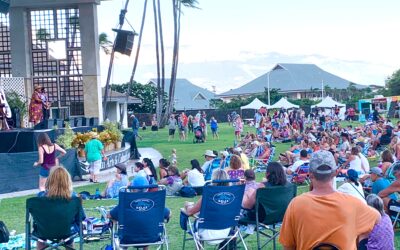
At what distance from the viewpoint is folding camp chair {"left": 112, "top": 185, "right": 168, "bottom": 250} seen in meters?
6.77

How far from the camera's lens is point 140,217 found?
6793 millimetres

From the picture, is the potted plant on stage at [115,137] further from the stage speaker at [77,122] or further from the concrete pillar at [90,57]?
the concrete pillar at [90,57]

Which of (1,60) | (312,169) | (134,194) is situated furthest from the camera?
(1,60)

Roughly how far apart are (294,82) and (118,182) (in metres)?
88.9

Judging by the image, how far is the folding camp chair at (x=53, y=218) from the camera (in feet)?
22.2

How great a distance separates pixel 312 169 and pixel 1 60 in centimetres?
2881

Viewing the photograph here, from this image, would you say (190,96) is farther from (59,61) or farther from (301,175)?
(301,175)

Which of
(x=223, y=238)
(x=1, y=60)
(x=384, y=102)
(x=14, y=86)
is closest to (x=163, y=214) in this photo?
(x=223, y=238)

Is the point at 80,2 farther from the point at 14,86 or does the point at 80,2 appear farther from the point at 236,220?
the point at 236,220

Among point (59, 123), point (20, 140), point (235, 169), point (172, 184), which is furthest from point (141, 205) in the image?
point (59, 123)

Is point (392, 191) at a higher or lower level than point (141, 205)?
lower

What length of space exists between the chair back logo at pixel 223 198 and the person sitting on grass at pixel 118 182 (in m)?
4.78

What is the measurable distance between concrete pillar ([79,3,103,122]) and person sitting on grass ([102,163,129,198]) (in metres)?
17.9

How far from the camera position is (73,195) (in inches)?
279
